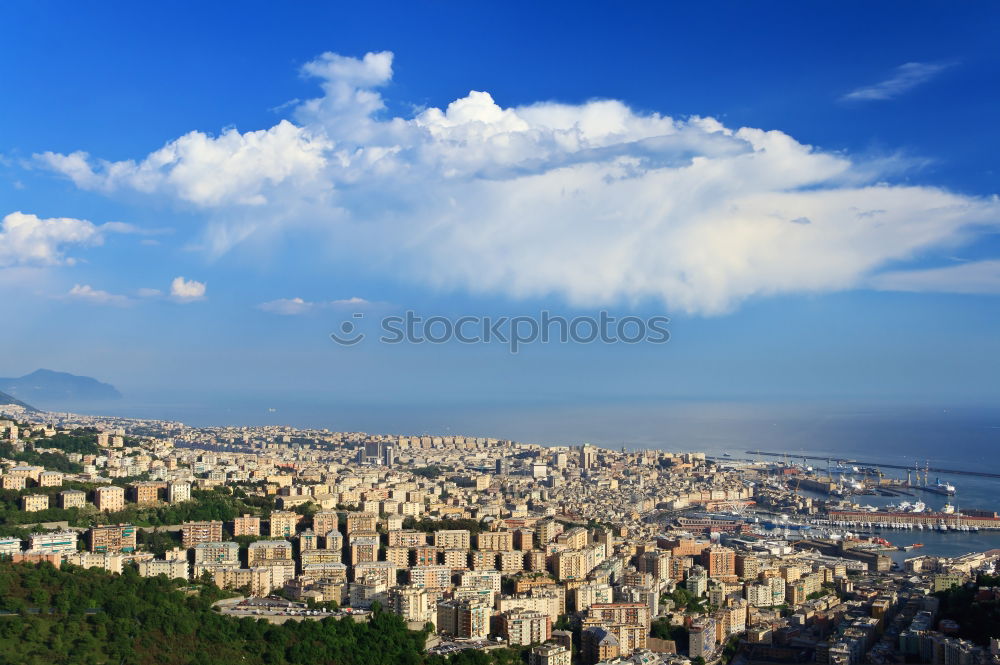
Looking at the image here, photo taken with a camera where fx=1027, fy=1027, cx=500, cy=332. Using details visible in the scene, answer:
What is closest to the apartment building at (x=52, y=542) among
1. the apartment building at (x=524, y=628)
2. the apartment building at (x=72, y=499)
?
the apartment building at (x=72, y=499)

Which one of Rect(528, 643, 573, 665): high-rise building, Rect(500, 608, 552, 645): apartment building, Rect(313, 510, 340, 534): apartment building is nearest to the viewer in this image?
Rect(528, 643, 573, 665): high-rise building

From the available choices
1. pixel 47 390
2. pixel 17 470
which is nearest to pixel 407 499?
pixel 17 470

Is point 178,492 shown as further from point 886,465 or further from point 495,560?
point 886,465

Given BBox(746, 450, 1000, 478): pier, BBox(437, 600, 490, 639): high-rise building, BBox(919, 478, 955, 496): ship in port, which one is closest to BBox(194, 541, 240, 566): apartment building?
BBox(437, 600, 490, 639): high-rise building

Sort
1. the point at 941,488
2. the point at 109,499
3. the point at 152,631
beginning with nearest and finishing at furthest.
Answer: the point at 152,631
the point at 109,499
the point at 941,488

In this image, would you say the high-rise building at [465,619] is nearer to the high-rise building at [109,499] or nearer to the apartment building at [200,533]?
the apartment building at [200,533]

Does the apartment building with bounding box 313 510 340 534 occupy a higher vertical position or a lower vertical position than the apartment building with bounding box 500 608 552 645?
higher

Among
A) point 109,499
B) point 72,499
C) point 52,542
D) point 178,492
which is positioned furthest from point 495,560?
point 72,499

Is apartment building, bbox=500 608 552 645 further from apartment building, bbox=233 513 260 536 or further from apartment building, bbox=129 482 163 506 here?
apartment building, bbox=129 482 163 506

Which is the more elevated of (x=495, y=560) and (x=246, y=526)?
(x=246, y=526)
